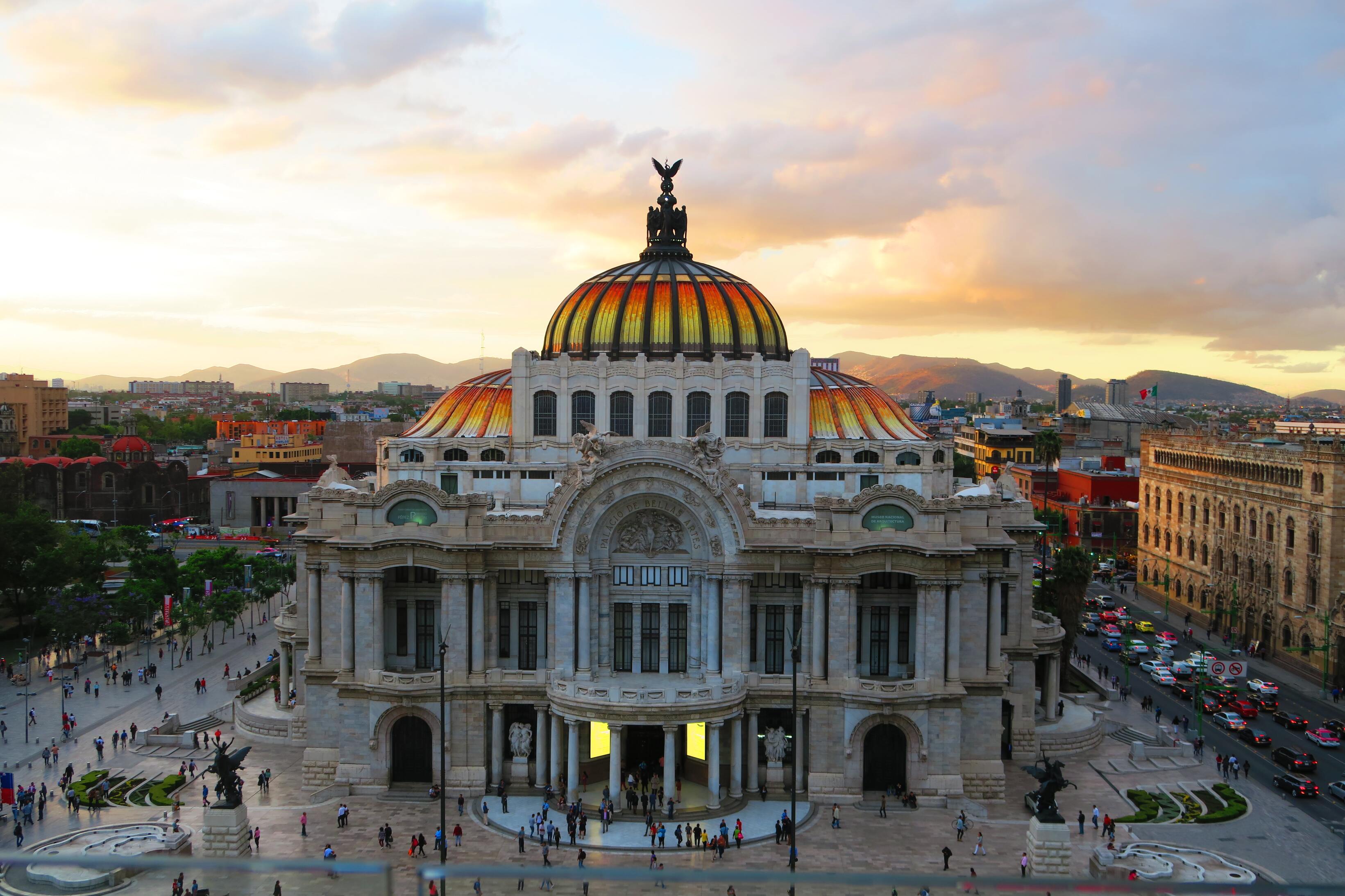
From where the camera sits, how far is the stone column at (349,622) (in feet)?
205

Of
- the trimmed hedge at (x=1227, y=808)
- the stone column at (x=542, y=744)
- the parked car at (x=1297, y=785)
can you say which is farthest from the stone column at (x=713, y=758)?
the parked car at (x=1297, y=785)

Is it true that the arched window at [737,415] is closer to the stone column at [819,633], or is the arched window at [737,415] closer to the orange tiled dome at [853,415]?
the orange tiled dome at [853,415]

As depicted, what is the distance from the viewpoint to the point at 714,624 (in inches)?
2443

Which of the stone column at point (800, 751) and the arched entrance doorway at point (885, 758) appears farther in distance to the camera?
the arched entrance doorway at point (885, 758)

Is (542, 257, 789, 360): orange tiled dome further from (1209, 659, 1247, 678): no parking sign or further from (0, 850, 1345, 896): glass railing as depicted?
(0, 850, 1345, 896): glass railing

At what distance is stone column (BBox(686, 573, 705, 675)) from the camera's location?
62781mm

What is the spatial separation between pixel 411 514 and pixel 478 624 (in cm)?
711

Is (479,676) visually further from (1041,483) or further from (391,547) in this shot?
(1041,483)

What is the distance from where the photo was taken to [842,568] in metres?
61.1

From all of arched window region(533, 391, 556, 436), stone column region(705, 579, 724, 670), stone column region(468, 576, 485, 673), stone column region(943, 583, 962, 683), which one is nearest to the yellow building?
arched window region(533, 391, 556, 436)

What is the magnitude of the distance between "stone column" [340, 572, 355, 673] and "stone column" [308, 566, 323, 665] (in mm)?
2347

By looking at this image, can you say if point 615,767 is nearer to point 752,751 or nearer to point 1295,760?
point 752,751

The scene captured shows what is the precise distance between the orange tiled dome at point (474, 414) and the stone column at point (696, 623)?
19917mm

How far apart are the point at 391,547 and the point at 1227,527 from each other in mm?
82662
